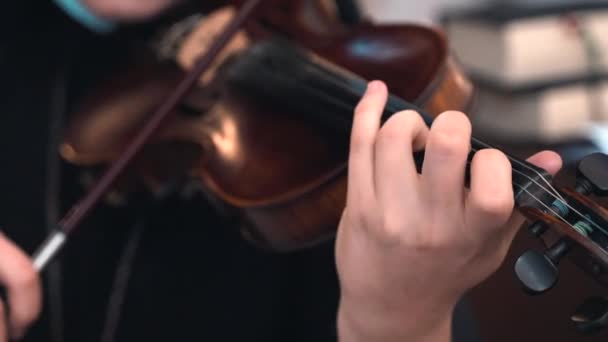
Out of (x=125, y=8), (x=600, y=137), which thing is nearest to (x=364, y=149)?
(x=125, y=8)

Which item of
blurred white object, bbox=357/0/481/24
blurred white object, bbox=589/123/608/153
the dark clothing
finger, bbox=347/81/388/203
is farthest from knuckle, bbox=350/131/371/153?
blurred white object, bbox=357/0/481/24

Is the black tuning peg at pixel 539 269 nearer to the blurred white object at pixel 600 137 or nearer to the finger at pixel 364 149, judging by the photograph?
the finger at pixel 364 149

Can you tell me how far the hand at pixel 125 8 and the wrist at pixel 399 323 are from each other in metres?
0.54

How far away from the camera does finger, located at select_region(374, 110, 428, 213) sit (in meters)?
0.36

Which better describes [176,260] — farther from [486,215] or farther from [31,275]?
[486,215]

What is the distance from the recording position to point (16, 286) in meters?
0.53

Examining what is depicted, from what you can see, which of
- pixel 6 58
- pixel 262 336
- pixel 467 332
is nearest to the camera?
pixel 467 332

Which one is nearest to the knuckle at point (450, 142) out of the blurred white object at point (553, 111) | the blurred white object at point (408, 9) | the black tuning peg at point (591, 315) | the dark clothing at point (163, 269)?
the black tuning peg at point (591, 315)

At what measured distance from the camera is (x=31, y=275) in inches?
21.0

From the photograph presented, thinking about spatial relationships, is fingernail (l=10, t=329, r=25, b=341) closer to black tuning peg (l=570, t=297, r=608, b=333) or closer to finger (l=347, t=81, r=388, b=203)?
finger (l=347, t=81, r=388, b=203)

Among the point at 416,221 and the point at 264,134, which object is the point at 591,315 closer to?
the point at 416,221

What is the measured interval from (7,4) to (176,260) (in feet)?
1.49

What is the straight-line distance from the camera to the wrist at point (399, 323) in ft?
1.31

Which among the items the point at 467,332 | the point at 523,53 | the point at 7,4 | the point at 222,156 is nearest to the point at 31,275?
the point at 222,156
